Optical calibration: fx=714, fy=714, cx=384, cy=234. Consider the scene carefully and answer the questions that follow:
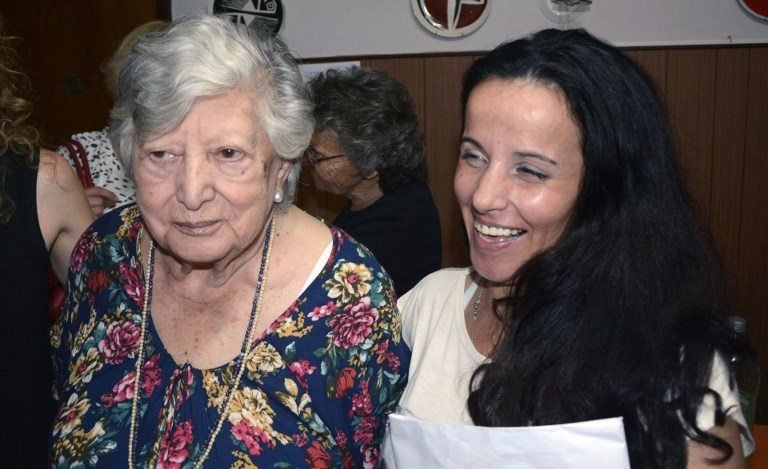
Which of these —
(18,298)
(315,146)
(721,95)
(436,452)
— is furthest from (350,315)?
(721,95)

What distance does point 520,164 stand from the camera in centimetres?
136

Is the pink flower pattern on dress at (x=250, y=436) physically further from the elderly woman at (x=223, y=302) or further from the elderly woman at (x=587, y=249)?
the elderly woman at (x=587, y=249)

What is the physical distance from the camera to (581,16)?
11.6 ft

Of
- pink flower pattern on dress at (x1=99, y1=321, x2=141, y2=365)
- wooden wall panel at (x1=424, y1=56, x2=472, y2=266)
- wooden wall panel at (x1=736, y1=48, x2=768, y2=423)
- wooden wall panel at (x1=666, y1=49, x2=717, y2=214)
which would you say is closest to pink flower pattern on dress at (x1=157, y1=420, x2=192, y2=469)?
pink flower pattern on dress at (x1=99, y1=321, x2=141, y2=365)

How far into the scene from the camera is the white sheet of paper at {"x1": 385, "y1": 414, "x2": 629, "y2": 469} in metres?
1.07

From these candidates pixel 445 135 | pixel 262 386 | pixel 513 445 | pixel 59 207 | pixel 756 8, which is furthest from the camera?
pixel 445 135

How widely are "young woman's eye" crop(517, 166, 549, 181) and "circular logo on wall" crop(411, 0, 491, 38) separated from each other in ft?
8.07

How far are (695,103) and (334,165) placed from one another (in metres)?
1.98

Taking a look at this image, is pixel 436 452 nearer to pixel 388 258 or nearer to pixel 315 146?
pixel 388 258

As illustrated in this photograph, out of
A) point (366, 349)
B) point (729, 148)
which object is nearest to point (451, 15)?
point (729, 148)

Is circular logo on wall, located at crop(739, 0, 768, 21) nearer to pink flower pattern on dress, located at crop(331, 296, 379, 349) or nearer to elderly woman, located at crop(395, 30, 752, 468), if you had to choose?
elderly woman, located at crop(395, 30, 752, 468)

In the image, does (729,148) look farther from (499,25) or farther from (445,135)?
(445,135)

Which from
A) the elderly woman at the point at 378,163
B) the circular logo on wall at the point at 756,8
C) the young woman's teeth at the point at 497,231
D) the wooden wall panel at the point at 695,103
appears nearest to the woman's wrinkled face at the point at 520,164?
the young woman's teeth at the point at 497,231

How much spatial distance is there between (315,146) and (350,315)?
1322 millimetres
